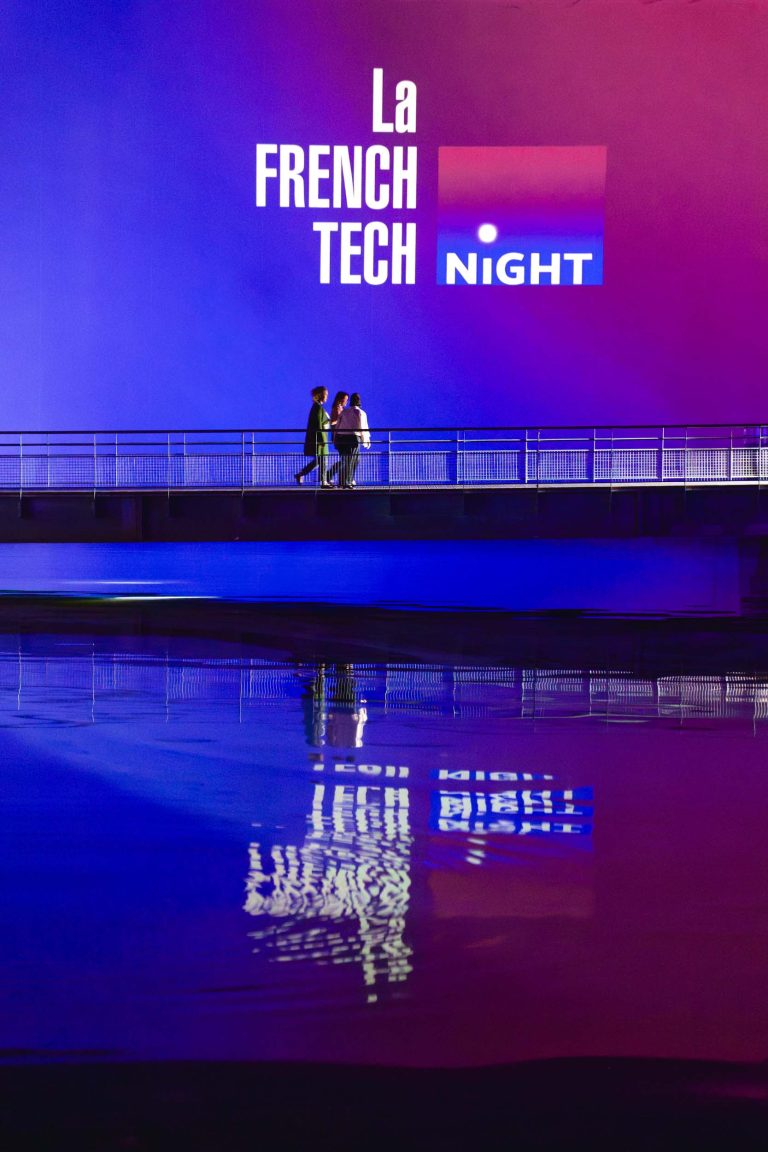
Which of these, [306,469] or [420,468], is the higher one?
[420,468]

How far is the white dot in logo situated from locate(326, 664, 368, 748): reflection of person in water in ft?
44.4

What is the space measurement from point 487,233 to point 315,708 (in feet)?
51.3

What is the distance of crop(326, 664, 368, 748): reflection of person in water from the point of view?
8406mm

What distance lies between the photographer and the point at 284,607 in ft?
72.0

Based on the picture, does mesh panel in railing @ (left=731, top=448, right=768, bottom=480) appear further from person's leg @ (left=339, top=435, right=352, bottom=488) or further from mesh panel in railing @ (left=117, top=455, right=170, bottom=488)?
mesh panel in railing @ (left=117, top=455, right=170, bottom=488)

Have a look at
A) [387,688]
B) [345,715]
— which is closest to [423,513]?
[387,688]

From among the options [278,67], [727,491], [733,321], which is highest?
[278,67]

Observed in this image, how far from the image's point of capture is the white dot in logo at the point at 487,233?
23.6 m

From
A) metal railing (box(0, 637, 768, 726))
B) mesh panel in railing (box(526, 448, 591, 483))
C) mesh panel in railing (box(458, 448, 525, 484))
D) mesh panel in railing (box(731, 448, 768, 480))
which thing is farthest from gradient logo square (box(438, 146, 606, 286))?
metal railing (box(0, 637, 768, 726))

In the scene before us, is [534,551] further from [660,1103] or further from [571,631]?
[660,1103]

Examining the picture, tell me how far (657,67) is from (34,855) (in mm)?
23033

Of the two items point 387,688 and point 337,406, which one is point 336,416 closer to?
point 337,406

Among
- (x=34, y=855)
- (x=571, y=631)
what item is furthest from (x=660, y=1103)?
(x=571, y=631)

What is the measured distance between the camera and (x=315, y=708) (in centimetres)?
995
